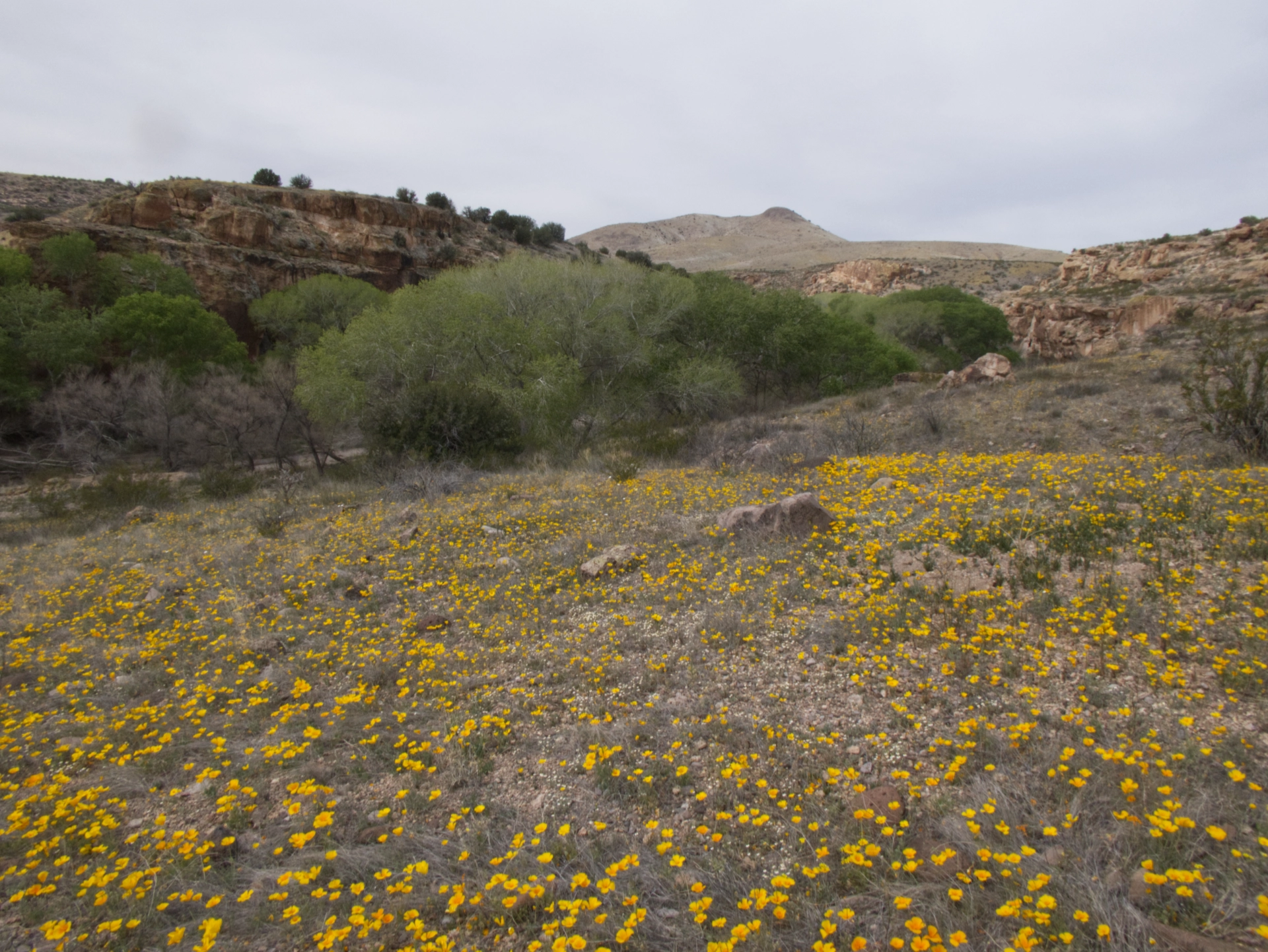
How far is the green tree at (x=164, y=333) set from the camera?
79.4 feet

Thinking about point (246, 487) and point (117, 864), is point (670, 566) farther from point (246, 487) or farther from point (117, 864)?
point (246, 487)

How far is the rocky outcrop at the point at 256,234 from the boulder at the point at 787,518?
35.3 metres

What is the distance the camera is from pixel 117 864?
2975 millimetres


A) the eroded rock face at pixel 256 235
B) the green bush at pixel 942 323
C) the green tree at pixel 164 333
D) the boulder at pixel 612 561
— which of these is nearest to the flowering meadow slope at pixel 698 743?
the boulder at pixel 612 561

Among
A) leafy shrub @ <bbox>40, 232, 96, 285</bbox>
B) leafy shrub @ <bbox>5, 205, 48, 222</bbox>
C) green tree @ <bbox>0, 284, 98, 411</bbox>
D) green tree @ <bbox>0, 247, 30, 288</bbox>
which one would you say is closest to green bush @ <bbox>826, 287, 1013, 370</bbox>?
green tree @ <bbox>0, 284, 98, 411</bbox>

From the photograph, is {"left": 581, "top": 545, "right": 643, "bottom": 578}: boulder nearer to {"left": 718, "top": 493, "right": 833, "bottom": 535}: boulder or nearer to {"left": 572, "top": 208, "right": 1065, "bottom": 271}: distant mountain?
{"left": 718, "top": 493, "right": 833, "bottom": 535}: boulder

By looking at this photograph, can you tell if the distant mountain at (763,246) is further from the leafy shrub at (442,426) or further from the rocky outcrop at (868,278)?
the leafy shrub at (442,426)

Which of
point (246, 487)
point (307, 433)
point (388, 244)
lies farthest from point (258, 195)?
point (246, 487)

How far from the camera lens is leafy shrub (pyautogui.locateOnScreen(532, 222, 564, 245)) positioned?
52.0 meters

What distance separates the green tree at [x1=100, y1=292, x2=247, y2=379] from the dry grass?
2217 centimetres

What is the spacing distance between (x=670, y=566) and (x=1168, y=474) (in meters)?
5.37

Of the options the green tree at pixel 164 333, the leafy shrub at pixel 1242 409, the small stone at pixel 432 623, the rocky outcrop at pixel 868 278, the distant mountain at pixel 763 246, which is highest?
the distant mountain at pixel 763 246

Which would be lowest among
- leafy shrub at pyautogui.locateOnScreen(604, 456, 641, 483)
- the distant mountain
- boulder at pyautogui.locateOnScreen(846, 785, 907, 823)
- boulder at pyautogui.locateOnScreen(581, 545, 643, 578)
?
boulder at pyautogui.locateOnScreen(846, 785, 907, 823)

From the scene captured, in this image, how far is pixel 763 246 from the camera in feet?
318
